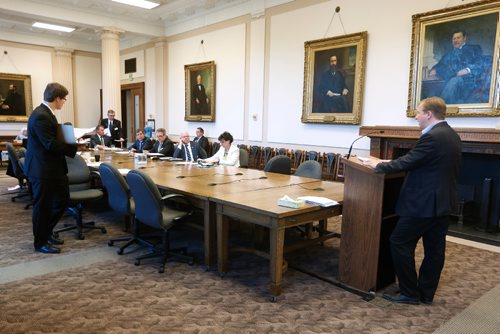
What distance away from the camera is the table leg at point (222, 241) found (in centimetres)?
330

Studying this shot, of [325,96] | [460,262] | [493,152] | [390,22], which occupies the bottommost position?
[460,262]

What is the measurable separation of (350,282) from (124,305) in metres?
1.85

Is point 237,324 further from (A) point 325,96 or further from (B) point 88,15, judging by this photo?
(B) point 88,15

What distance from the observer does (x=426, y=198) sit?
270 cm

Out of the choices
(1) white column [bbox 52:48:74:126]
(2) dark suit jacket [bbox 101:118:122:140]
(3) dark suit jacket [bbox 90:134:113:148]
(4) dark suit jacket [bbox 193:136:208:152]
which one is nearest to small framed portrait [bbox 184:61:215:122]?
(4) dark suit jacket [bbox 193:136:208:152]

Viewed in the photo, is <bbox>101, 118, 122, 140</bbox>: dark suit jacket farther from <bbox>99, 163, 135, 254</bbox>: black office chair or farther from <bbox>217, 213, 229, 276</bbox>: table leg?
<bbox>217, 213, 229, 276</bbox>: table leg

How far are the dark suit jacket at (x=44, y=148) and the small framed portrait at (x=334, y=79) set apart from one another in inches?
179

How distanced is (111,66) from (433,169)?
9.39m

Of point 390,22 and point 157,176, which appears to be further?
point 390,22

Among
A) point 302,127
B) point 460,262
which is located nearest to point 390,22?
point 302,127

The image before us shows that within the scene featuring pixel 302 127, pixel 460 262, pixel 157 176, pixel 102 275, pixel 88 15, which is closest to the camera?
pixel 102 275

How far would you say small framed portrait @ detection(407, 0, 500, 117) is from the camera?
16.0 feet

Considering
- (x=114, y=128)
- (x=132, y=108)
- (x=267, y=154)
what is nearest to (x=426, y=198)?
(x=267, y=154)

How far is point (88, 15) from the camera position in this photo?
9.43 m
